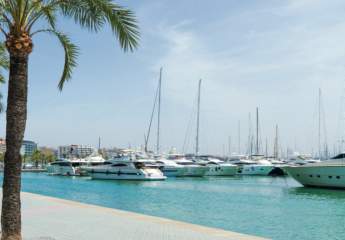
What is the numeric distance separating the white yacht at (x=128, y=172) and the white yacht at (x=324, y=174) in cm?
2040

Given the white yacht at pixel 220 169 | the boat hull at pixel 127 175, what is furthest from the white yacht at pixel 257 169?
the boat hull at pixel 127 175

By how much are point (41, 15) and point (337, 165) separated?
3939cm

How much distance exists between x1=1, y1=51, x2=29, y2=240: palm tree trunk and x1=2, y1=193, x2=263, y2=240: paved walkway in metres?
2.61

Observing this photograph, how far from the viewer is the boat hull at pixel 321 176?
4434 cm

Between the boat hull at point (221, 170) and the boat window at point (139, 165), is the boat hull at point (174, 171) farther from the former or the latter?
the boat window at point (139, 165)

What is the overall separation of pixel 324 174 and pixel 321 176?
1.25ft

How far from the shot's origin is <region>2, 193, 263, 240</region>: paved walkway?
12.5m

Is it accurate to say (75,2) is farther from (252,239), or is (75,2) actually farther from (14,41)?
(252,239)

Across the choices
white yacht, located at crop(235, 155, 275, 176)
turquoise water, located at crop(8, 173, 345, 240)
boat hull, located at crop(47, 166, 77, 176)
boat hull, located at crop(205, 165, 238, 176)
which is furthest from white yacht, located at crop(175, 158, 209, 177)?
turquoise water, located at crop(8, 173, 345, 240)

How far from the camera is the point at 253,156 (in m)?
94.9

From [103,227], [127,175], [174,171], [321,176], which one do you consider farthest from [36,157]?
[103,227]

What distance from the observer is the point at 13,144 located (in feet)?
29.7

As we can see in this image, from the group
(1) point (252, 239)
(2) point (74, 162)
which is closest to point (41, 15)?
(1) point (252, 239)

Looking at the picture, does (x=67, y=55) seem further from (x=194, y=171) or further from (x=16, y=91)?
(x=194, y=171)
